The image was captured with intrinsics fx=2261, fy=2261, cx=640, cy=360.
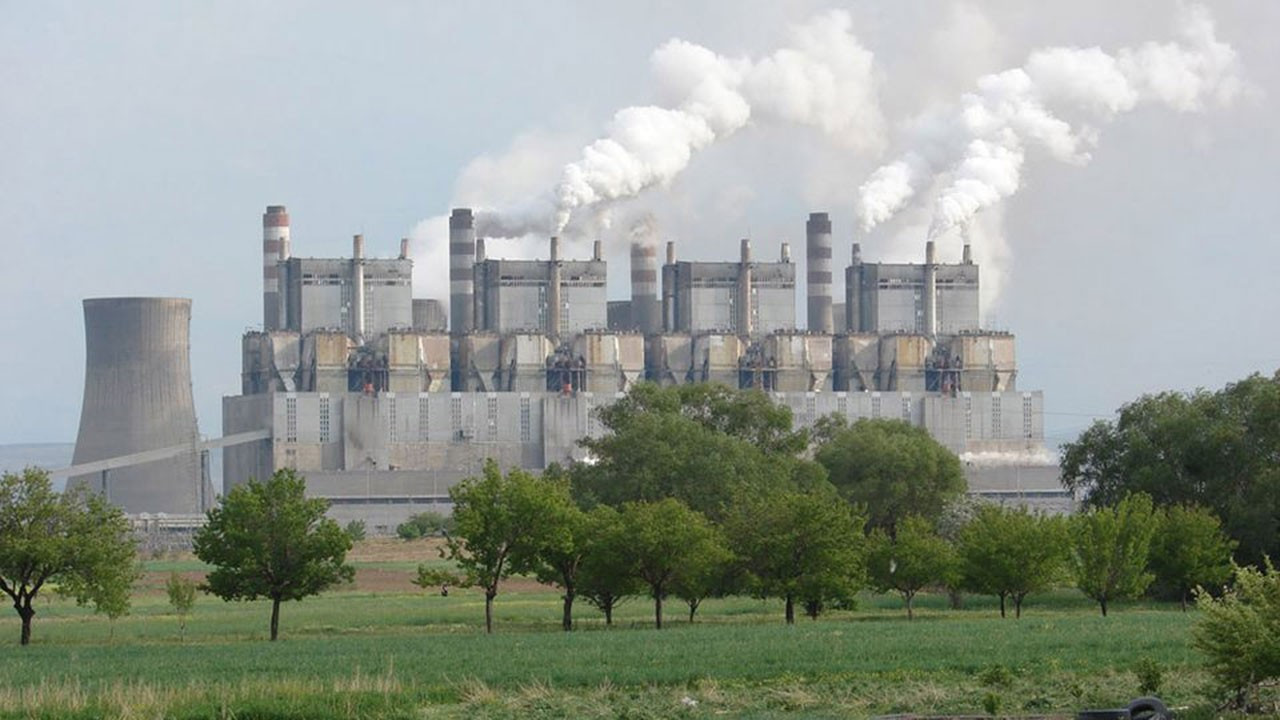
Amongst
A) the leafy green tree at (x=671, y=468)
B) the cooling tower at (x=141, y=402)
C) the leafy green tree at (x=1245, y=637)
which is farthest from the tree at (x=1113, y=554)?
the cooling tower at (x=141, y=402)

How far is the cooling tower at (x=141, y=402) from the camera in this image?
290 feet

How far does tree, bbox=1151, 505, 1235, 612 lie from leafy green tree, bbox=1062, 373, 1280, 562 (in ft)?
7.07

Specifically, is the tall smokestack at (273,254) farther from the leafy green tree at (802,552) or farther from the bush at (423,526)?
the leafy green tree at (802,552)

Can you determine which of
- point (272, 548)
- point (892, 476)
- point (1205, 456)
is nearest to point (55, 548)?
point (272, 548)

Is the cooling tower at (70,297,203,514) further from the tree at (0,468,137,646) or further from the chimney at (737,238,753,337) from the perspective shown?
the tree at (0,468,137,646)

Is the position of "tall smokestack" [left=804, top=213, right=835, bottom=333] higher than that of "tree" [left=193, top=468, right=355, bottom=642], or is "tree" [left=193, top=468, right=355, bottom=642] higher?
"tall smokestack" [left=804, top=213, right=835, bottom=333]

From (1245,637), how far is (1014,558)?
21.0 meters

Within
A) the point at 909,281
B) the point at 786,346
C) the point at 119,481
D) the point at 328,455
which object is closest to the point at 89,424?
the point at 119,481

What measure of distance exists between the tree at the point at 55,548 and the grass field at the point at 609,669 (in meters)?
0.92

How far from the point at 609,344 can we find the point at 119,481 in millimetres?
21185

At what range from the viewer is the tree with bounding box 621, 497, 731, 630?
39.1m

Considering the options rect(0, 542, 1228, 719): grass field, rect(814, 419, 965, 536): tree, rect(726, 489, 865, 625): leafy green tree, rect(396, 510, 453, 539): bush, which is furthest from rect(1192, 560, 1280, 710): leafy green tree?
rect(396, 510, 453, 539): bush

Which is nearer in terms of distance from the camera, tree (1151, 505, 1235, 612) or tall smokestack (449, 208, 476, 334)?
tree (1151, 505, 1235, 612)

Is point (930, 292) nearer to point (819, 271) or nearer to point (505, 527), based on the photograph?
point (819, 271)
